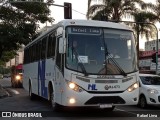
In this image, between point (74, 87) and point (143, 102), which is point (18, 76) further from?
point (74, 87)

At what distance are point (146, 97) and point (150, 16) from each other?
2188 centimetres

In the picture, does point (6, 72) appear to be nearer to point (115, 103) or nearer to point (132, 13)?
point (132, 13)

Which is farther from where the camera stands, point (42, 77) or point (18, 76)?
point (18, 76)

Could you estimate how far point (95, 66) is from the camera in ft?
42.1

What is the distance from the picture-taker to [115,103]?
42.1 ft

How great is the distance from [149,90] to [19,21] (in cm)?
2482

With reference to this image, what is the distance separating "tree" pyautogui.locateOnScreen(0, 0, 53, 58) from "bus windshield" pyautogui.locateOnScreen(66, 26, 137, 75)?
24820mm

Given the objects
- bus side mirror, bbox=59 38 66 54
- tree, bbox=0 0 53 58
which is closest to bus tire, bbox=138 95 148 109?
bus side mirror, bbox=59 38 66 54

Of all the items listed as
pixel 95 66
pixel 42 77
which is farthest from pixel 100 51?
pixel 42 77

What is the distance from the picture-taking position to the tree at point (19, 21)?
124 feet

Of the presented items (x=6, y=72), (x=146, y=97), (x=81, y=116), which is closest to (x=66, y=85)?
(x=81, y=116)

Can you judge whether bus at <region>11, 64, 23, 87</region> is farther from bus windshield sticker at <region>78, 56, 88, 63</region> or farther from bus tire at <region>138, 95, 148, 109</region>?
bus windshield sticker at <region>78, 56, 88, 63</region>

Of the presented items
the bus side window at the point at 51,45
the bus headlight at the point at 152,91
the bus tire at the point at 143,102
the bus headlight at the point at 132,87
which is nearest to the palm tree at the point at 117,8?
the bus tire at the point at 143,102

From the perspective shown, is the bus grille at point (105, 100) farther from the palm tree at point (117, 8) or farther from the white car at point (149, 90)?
the palm tree at point (117, 8)
